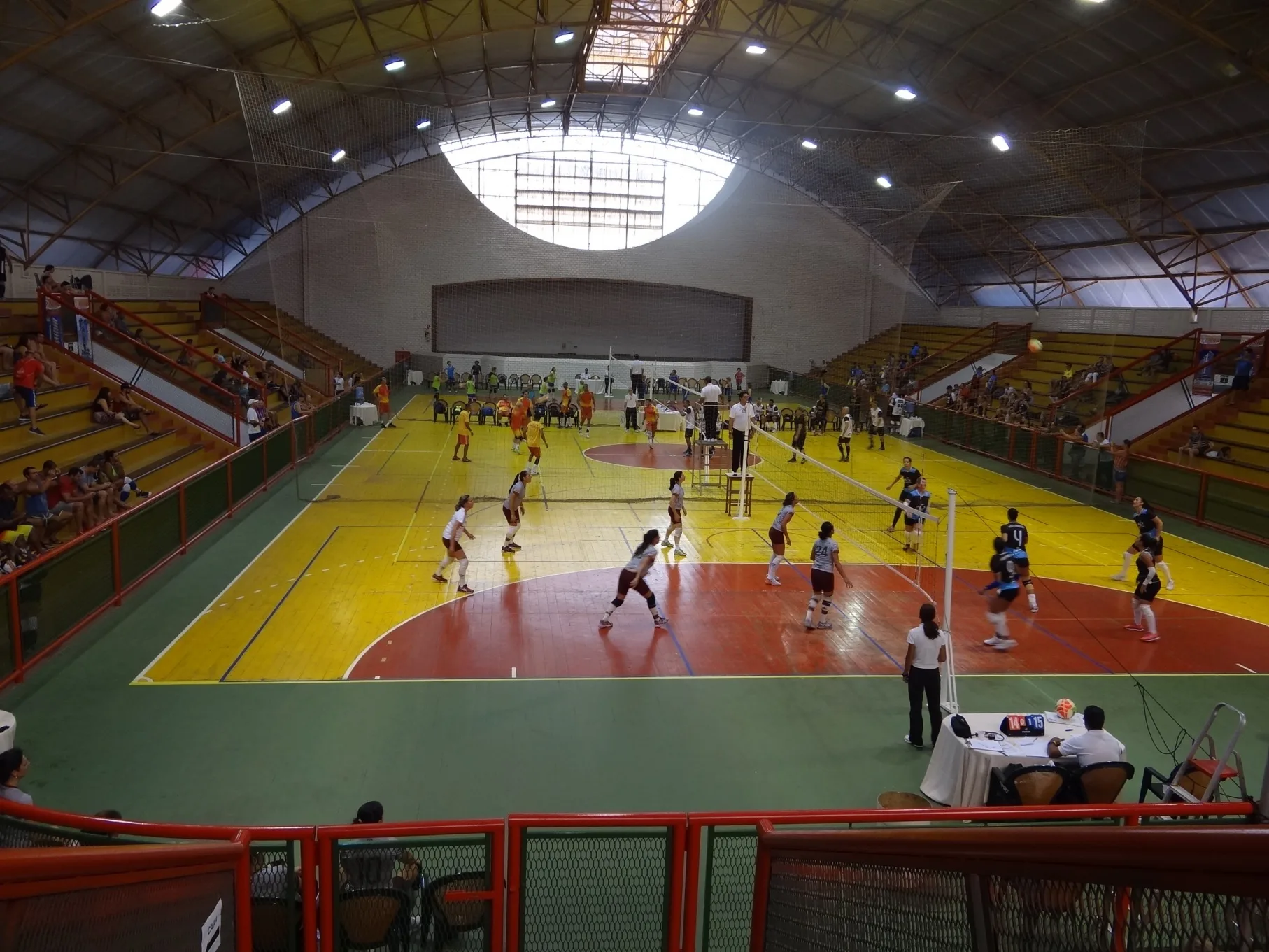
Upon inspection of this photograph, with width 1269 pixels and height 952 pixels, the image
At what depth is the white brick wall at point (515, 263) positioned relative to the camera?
43656 millimetres

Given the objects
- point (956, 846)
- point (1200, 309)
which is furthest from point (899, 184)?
point (956, 846)

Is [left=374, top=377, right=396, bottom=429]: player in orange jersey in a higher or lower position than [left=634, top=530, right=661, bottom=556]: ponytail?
higher

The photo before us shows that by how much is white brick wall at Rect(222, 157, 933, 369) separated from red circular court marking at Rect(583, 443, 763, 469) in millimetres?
17110

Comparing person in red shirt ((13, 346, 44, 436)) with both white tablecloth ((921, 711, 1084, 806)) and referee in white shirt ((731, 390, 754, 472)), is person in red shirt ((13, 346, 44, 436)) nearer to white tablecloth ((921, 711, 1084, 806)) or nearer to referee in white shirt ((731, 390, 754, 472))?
referee in white shirt ((731, 390, 754, 472))

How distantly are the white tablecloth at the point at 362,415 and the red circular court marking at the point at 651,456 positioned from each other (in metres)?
8.45

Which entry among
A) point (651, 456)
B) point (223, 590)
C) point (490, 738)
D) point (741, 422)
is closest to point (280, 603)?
point (223, 590)

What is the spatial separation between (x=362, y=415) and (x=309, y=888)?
1123 inches

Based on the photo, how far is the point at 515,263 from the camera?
45.9 m

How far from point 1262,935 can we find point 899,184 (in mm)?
34767

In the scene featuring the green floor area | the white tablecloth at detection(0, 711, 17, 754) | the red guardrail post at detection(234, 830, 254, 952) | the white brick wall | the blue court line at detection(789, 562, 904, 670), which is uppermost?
the white brick wall

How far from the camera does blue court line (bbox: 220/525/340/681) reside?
37.3 feet

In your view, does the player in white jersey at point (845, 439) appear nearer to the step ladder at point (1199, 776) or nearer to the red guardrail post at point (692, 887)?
the step ladder at point (1199, 776)

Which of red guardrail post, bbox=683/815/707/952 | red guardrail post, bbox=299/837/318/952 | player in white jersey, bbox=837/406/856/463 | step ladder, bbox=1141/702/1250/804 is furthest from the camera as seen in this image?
player in white jersey, bbox=837/406/856/463

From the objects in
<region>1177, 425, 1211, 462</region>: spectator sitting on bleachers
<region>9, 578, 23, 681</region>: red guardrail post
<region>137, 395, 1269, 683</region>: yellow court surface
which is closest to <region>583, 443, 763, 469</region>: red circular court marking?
<region>137, 395, 1269, 683</region>: yellow court surface
